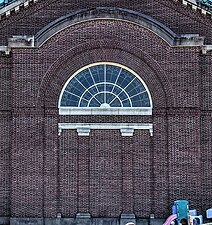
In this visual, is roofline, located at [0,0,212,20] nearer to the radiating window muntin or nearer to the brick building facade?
the brick building facade

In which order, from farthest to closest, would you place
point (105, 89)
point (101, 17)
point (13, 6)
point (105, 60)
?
point (13, 6), point (105, 89), point (105, 60), point (101, 17)

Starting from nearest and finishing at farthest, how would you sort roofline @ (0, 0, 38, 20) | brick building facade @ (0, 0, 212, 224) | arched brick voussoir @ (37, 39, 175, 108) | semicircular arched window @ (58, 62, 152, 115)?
1. brick building facade @ (0, 0, 212, 224)
2. arched brick voussoir @ (37, 39, 175, 108)
3. semicircular arched window @ (58, 62, 152, 115)
4. roofline @ (0, 0, 38, 20)

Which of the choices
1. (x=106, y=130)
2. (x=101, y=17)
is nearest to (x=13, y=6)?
(x=101, y=17)

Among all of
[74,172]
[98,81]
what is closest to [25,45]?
[98,81]

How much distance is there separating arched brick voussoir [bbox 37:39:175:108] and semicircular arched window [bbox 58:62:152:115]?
0.77ft

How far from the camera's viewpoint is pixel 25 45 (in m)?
20.5

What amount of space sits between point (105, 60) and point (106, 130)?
110 inches

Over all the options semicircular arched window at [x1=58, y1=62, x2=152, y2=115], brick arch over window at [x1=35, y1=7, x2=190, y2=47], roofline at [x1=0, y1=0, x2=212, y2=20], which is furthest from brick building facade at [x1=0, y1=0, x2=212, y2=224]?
roofline at [x1=0, y1=0, x2=212, y2=20]

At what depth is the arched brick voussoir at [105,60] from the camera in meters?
20.7

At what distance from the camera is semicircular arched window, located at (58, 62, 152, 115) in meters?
20.9

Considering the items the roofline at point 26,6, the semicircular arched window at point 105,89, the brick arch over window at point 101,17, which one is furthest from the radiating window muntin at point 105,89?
the roofline at point 26,6

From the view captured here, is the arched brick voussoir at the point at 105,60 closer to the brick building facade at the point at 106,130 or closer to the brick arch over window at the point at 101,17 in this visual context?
the brick building facade at the point at 106,130

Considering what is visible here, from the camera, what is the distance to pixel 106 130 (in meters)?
20.7

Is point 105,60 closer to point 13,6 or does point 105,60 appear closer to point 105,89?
point 105,89
